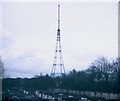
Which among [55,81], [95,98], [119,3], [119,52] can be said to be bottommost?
[95,98]

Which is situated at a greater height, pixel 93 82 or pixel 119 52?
pixel 119 52

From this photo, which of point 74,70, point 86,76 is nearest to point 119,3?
point 74,70

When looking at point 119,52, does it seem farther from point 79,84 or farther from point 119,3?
point 79,84

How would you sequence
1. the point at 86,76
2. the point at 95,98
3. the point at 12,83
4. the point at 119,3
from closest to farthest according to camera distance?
the point at 119,3
the point at 12,83
the point at 95,98
the point at 86,76

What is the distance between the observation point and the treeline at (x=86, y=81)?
321 centimetres

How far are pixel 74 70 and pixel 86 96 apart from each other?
380 mm

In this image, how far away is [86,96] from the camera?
3287 mm

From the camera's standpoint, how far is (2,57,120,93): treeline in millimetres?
3206

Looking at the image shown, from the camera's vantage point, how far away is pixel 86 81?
11.9 ft

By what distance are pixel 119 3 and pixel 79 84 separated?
146 centimetres

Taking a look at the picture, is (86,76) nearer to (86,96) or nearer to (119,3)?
(86,96)

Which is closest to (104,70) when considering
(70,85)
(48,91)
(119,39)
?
(70,85)

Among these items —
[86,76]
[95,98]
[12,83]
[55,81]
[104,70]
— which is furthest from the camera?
[104,70]

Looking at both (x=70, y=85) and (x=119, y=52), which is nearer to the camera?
(x=119, y=52)
